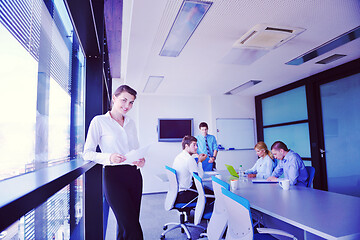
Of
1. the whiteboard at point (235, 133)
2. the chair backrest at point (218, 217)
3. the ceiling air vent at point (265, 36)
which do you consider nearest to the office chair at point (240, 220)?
the chair backrest at point (218, 217)

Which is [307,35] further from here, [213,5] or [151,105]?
[151,105]

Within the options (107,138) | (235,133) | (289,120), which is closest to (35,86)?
(107,138)

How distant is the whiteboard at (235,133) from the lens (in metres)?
7.62

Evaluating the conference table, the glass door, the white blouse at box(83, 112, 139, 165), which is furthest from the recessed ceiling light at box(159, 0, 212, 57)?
the glass door

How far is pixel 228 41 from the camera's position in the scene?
3.68m

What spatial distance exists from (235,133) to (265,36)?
15.8 ft

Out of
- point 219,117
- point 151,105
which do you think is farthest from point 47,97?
point 219,117

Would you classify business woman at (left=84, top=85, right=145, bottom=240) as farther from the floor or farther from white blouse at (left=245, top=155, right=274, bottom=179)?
white blouse at (left=245, top=155, right=274, bottom=179)

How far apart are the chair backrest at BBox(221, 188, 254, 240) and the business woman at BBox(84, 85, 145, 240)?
2.47ft

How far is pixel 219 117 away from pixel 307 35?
14.3ft

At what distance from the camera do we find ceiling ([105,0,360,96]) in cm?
277

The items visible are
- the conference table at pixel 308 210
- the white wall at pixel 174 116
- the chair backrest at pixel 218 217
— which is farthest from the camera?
the white wall at pixel 174 116

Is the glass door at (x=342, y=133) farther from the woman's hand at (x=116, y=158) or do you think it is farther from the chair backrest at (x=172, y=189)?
the woman's hand at (x=116, y=158)

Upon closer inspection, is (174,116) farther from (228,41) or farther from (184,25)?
(184,25)
